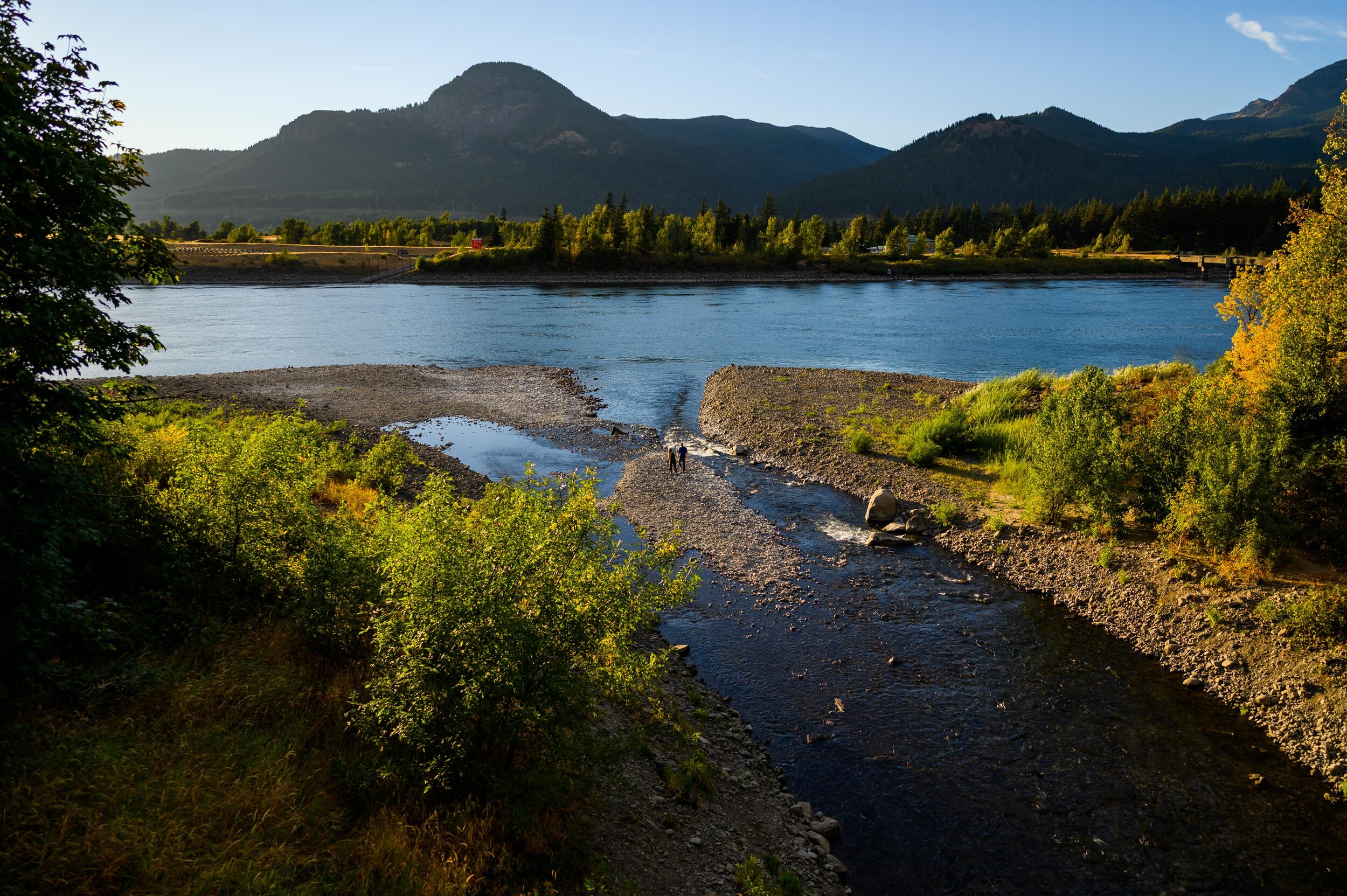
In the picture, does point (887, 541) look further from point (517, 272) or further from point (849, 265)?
point (849, 265)

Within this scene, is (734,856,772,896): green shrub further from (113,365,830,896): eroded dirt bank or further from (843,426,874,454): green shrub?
(843,426,874,454): green shrub

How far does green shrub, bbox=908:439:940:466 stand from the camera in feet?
→ 101

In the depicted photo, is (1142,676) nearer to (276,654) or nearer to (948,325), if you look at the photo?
(276,654)

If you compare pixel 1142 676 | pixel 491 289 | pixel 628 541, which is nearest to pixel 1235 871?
pixel 1142 676

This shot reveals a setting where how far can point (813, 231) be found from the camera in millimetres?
169000

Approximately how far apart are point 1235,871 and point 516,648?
1296 centimetres

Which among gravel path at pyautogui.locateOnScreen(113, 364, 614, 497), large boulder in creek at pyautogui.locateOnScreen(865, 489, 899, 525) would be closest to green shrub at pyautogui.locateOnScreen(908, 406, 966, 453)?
large boulder in creek at pyautogui.locateOnScreen(865, 489, 899, 525)

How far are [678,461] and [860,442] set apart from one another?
898 cm

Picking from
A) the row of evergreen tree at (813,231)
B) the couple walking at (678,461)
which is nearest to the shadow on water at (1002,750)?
the couple walking at (678,461)

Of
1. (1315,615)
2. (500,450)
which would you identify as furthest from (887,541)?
(500,450)

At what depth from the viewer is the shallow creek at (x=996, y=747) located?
11.7 meters

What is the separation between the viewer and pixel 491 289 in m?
132

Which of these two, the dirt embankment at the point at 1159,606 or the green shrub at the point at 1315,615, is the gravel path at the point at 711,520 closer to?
the dirt embankment at the point at 1159,606

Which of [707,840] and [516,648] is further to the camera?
[707,840]
